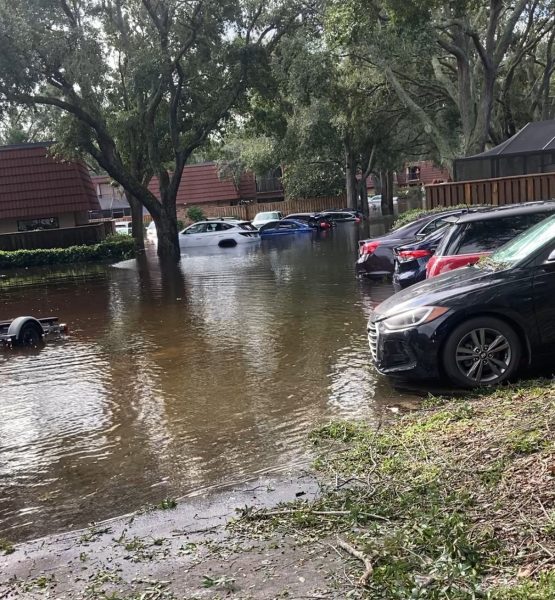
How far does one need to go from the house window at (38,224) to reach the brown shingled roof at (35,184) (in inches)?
50.1

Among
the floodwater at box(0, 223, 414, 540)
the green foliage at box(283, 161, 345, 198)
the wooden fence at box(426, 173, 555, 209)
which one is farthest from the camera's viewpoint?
the green foliage at box(283, 161, 345, 198)

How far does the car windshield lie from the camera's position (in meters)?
6.75

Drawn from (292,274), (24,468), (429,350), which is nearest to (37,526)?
(24,468)

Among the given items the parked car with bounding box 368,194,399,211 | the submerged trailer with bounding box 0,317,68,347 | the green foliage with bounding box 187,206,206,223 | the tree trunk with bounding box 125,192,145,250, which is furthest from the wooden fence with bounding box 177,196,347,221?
the submerged trailer with bounding box 0,317,68,347

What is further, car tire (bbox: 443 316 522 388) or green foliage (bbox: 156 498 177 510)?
car tire (bbox: 443 316 522 388)

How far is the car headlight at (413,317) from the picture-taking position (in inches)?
259

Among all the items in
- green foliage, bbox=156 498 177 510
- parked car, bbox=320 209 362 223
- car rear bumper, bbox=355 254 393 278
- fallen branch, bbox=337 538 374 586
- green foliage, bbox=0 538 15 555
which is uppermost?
parked car, bbox=320 209 362 223

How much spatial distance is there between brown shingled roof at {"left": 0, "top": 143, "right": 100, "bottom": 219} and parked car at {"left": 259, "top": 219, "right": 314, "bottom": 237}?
35.3 feet

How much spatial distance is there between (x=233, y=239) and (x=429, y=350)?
27.2 metres

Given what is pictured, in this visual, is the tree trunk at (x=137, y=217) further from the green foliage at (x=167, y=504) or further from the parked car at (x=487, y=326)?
the green foliage at (x=167, y=504)

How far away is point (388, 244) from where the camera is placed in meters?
15.0

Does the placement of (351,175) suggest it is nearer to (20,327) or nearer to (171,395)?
(20,327)

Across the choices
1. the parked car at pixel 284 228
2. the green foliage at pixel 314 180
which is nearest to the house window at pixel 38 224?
the parked car at pixel 284 228

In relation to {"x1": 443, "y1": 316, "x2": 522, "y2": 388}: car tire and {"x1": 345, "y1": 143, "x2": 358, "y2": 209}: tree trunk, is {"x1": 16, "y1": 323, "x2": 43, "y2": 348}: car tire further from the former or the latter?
{"x1": 345, "y1": 143, "x2": 358, "y2": 209}: tree trunk
